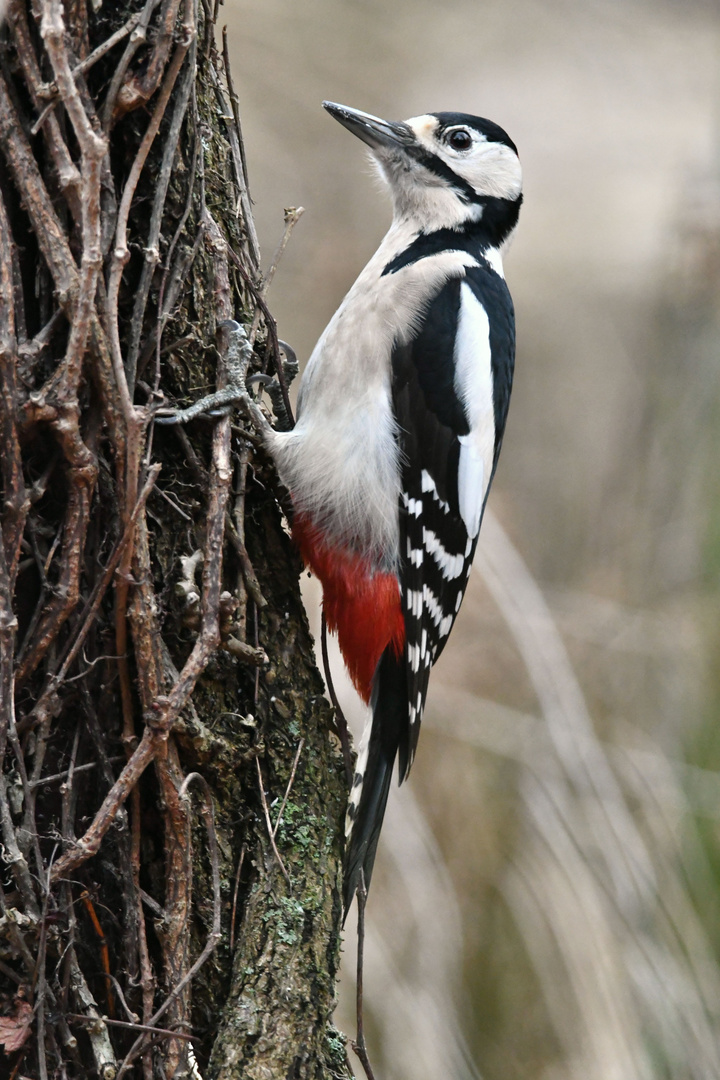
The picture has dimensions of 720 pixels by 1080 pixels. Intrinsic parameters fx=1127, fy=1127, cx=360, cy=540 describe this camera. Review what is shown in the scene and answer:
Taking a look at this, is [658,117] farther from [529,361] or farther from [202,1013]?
[202,1013]

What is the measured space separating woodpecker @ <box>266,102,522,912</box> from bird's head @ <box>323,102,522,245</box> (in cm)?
30

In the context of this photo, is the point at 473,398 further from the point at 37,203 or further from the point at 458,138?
the point at 37,203

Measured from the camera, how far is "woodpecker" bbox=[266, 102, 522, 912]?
8.38ft

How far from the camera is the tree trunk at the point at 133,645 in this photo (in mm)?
1764

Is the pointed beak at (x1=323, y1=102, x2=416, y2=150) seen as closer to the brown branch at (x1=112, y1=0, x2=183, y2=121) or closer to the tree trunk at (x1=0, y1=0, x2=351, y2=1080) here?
the tree trunk at (x1=0, y1=0, x2=351, y2=1080)

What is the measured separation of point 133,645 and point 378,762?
79 centimetres

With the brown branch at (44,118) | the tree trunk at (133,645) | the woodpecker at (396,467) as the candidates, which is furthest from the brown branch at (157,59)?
the woodpecker at (396,467)

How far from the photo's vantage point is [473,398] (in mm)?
2738

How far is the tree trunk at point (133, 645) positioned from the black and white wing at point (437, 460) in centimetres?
52

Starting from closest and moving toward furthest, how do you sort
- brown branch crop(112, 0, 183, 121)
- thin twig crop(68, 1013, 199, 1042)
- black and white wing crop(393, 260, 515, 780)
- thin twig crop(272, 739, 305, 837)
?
1. thin twig crop(68, 1013, 199, 1042)
2. brown branch crop(112, 0, 183, 121)
3. thin twig crop(272, 739, 305, 837)
4. black and white wing crop(393, 260, 515, 780)

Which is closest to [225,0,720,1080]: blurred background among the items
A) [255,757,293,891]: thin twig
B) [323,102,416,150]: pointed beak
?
[323,102,416,150]: pointed beak

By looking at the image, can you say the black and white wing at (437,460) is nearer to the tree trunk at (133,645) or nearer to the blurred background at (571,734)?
the tree trunk at (133,645)

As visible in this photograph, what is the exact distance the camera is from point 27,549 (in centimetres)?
183

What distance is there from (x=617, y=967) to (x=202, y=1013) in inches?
67.2
